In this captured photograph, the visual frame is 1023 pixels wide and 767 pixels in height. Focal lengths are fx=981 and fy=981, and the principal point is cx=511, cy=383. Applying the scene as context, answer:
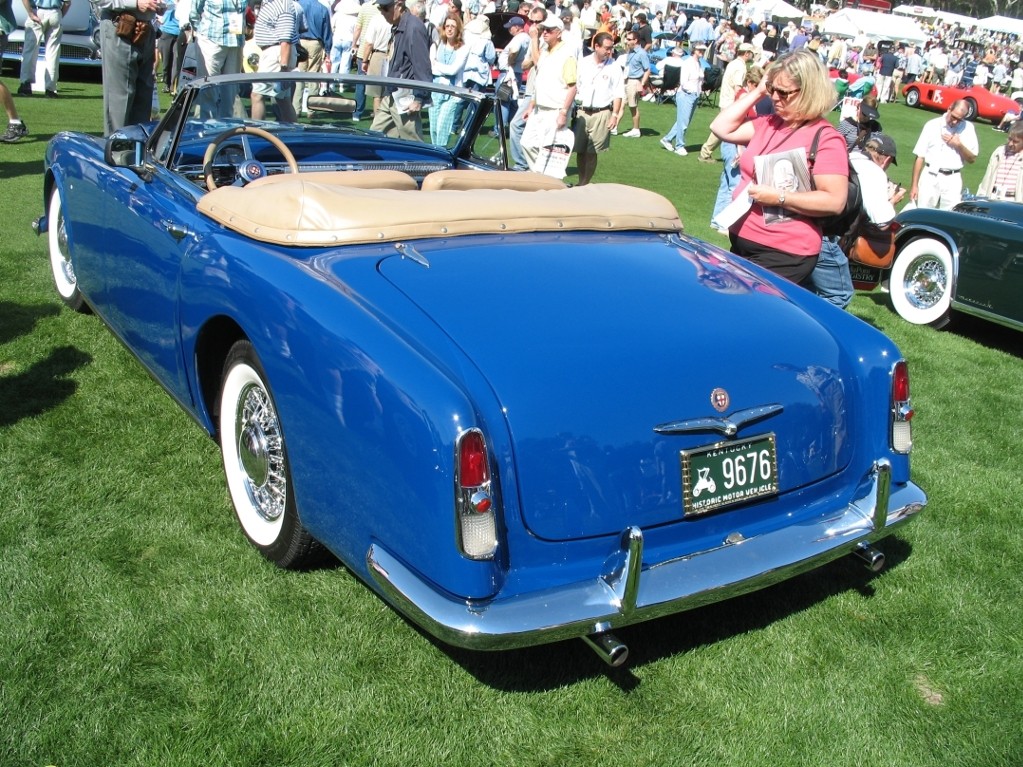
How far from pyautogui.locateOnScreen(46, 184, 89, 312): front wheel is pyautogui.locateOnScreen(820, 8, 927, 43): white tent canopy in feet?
138

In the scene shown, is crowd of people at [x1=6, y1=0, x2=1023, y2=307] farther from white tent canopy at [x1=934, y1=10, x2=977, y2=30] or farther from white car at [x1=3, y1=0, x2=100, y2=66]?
white tent canopy at [x1=934, y1=10, x2=977, y2=30]

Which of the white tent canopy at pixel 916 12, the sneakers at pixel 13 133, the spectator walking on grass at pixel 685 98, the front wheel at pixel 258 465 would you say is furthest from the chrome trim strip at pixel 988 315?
the white tent canopy at pixel 916 12

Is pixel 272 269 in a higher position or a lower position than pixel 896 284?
higher

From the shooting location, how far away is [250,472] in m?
3.25

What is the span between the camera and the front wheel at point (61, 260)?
515 cm

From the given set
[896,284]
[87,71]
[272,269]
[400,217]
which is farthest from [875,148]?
[87,71]

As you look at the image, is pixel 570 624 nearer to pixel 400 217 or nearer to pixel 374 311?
pixel 374 311

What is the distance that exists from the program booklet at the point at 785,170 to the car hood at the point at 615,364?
110 centimetres

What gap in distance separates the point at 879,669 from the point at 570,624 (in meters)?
1.16

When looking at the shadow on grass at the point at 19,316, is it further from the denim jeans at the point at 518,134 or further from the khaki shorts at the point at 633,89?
the khaki shorts at the point at 633,89

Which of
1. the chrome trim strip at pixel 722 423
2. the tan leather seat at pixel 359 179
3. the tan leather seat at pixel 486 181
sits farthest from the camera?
the tan leather seat at pixel 486 181

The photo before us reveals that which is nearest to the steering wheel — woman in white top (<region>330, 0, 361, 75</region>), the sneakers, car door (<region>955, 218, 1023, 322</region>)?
car door (<region>955, 218, 1023, 322</region>)

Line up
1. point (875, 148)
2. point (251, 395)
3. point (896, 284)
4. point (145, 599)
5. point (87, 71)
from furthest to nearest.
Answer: point (87, 71) < point (896, 284) < point (875, 148) < point (251, 395) < point (145, 599)

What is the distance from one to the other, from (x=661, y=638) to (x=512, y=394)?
3.41 feet
